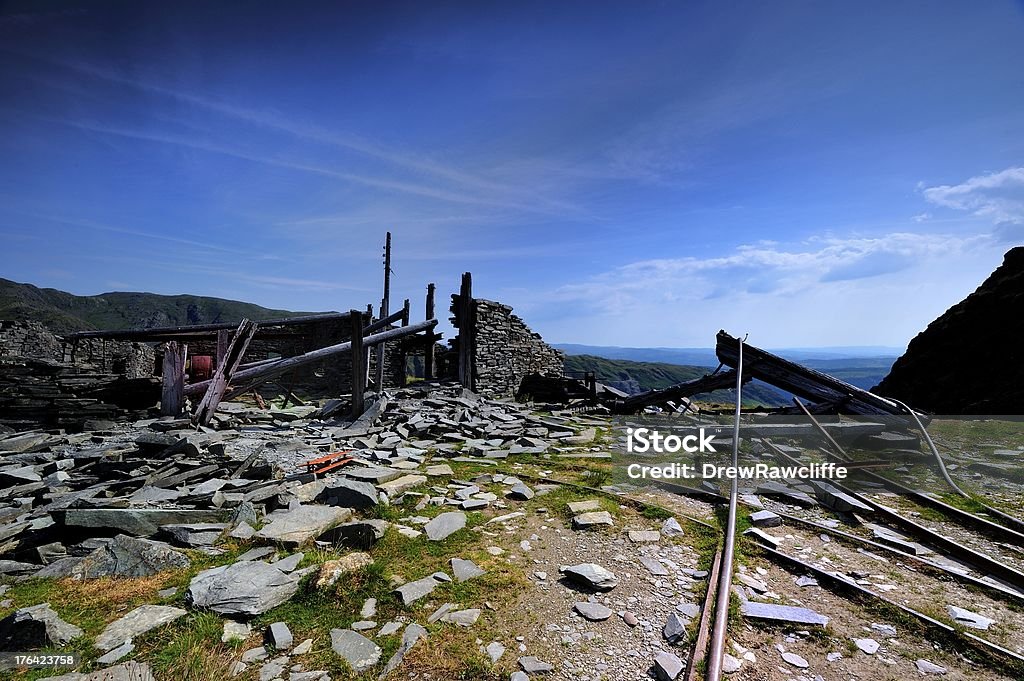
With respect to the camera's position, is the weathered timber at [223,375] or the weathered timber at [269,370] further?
the weathered timber at [269,370]

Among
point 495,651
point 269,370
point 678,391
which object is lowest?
point 495,651

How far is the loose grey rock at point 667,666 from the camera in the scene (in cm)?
263

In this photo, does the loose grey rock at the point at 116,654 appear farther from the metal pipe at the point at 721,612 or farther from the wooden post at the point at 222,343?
the wooden post at the point at 222,343

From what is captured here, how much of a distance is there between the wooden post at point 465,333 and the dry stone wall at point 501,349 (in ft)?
1.06

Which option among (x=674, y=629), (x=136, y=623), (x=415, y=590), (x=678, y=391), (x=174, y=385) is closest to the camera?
(x=136, y=623)

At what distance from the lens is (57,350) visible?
2106cm

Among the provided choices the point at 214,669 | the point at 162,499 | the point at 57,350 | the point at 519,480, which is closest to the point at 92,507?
the point at 162,499

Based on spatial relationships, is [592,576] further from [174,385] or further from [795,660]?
[174,385]

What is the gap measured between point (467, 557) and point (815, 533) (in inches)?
156

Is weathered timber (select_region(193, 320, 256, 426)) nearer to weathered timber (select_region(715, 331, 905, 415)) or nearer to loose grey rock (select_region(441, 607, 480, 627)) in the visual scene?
loose grey rock (select_region(441, 607, 480, 627))

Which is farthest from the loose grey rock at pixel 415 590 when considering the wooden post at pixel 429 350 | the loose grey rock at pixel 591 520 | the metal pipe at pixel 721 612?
the wooden post at pixel 429 350

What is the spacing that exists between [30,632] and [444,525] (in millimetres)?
3132

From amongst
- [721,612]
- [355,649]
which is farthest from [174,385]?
[721,612]

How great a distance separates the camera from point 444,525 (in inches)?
191
